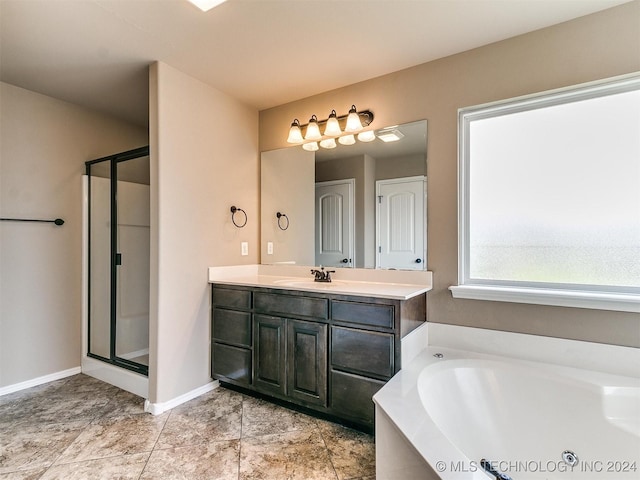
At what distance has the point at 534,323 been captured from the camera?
192 cm

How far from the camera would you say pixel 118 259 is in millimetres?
2775

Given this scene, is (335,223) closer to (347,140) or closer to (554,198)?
(347,140)

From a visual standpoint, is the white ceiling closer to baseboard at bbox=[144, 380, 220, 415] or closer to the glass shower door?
the glass shower door

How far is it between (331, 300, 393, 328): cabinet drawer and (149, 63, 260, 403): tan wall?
3.74 feet

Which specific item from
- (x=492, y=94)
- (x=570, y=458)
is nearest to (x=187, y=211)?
(x=492, y=94)

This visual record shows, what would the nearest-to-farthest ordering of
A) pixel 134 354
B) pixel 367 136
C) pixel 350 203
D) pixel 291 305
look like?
pixel 291 305 < pixel 367 136 < pixel 350 203 < pixel 134 354

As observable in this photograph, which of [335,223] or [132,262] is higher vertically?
[335,223]

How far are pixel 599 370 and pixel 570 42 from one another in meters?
1.78

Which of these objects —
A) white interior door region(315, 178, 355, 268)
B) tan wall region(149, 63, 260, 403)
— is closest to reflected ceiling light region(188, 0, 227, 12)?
tan wall region(149, 63, 260, 403)

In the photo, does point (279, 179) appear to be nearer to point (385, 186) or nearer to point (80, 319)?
point (385, 186)

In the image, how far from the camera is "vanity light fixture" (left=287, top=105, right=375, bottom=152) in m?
2.44

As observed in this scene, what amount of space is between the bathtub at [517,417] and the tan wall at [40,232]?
9.09 feet

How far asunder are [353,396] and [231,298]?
1137 mm

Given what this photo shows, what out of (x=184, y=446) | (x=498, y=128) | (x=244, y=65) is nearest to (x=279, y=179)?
(x=244, y=65)
